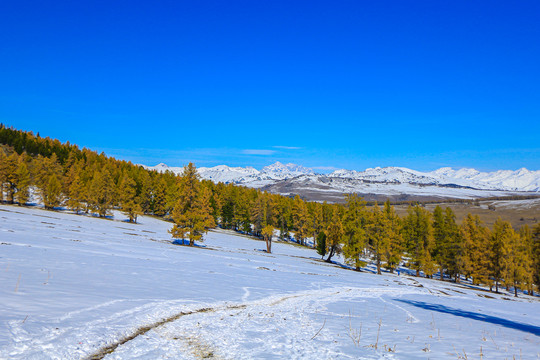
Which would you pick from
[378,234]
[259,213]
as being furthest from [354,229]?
[259,213]

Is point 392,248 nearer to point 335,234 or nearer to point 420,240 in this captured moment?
point 420,240

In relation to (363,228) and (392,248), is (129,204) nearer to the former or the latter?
(363,228)

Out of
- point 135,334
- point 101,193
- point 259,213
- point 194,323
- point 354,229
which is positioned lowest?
point 194,323

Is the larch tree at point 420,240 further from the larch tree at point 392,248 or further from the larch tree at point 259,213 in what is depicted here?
the larch tree at point 259,213

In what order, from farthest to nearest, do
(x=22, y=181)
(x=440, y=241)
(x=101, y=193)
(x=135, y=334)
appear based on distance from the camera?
(x=101, y=193), (x=22, y=181), (x=440, y=241), (x=135, y=334)

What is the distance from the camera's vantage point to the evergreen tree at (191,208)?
47094mm

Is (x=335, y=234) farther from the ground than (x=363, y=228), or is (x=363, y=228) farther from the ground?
(x=363, y=228)

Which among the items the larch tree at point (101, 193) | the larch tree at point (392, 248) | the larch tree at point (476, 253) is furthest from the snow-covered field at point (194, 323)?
the larch tree at point (101, 193)

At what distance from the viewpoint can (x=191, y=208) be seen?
4756 centimetres

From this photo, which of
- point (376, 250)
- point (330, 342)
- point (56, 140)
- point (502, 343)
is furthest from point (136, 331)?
point (56, 140)

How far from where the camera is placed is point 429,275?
57.6m

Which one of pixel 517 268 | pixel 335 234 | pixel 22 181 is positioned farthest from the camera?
pixel 22 181

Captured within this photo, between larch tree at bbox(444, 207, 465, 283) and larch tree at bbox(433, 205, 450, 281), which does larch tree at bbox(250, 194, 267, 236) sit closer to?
larch tree at bbox(433, 205, 450, 281)

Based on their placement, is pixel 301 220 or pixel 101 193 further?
pixel 301 220
